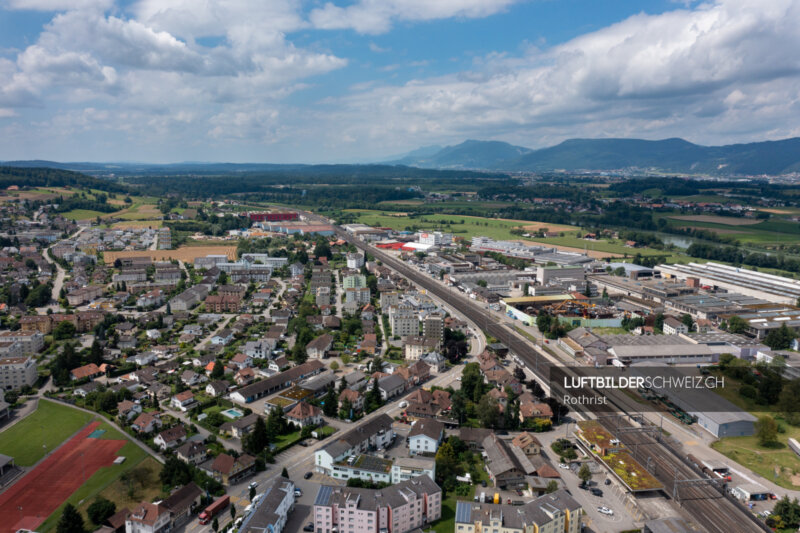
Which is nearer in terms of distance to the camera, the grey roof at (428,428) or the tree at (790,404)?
the grey roof at (428,428)

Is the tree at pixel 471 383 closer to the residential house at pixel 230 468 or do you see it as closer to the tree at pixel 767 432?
the residential house at pixel 230 468

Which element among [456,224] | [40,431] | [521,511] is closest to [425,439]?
[521,511]

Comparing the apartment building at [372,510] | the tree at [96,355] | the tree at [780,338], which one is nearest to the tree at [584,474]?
the apartment building at [372,510]

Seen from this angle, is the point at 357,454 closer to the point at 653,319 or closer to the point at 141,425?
the point at 141,425

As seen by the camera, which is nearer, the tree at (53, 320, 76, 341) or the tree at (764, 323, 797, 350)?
the tree at (764, 323, 797, 350)

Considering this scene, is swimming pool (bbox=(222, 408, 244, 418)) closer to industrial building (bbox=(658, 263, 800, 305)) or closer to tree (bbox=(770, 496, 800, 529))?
tree (bbox=(770, 496, 800, 529))

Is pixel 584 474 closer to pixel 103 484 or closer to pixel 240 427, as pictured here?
pixel 240 427

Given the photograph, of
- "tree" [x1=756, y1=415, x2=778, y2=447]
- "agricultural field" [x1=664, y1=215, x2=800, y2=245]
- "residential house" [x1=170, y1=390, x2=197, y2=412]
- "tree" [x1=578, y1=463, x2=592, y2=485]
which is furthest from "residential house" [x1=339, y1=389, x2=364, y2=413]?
"agricultural field" [x1=664, y1=215, x2=800, y2=245]
